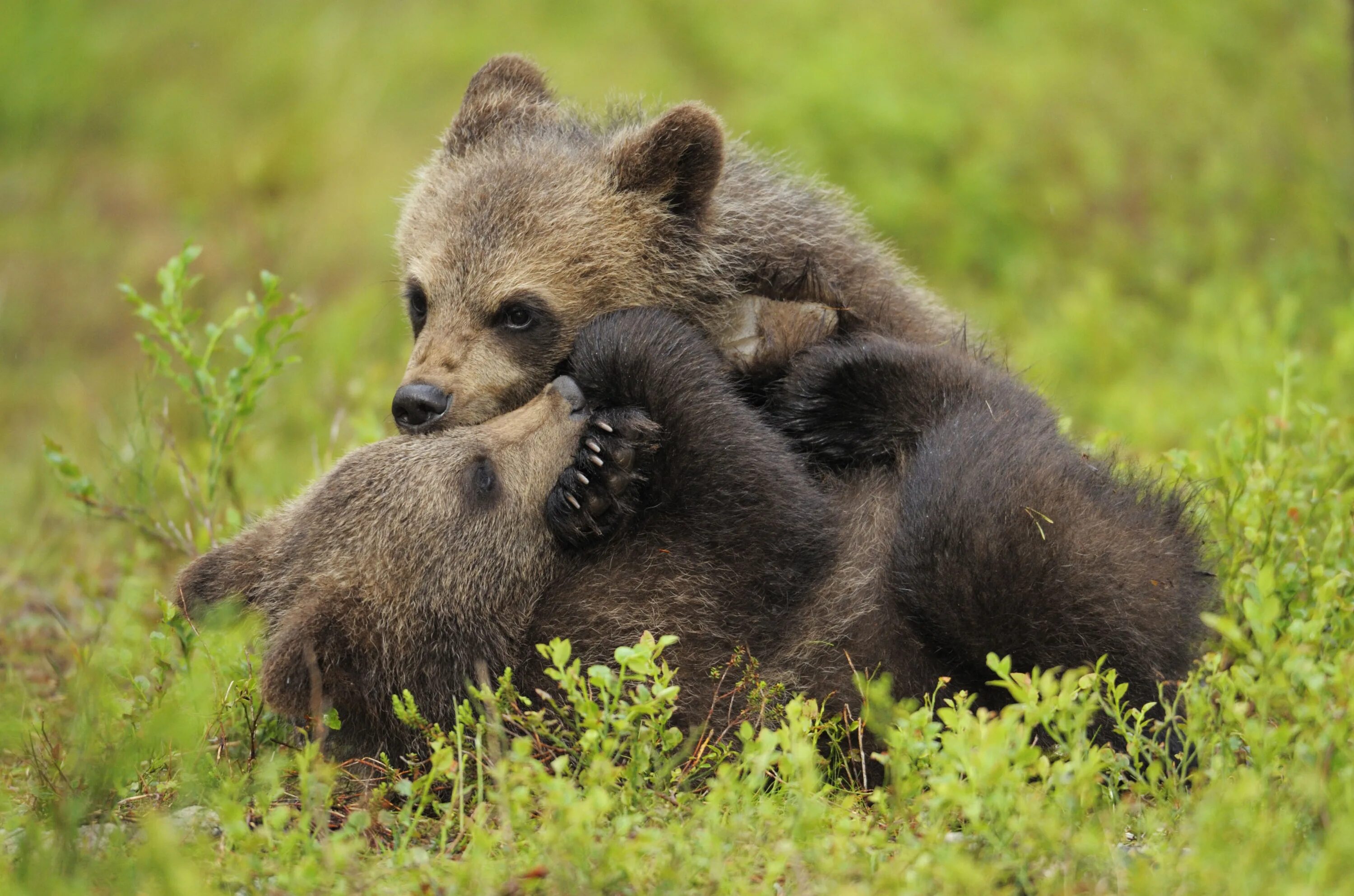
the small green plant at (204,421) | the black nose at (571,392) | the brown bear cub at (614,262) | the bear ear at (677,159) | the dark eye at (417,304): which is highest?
the bear ear at (677,159)

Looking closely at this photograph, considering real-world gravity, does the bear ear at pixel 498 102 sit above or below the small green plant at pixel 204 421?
above

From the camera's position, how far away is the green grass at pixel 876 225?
333 cm

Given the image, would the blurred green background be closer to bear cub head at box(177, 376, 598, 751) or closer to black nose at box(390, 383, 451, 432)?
black nose at box(390, 383, 451, 432)

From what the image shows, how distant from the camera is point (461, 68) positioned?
46.0 feet

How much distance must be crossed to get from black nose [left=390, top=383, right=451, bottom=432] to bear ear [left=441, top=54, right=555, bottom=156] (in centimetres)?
166

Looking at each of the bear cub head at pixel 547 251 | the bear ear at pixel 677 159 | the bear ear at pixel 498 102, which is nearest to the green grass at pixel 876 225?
the bear ear at pixel 498 102

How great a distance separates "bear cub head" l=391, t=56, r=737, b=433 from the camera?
203 inches

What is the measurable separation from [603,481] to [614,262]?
4.12ft

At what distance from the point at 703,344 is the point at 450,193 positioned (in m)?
1.48

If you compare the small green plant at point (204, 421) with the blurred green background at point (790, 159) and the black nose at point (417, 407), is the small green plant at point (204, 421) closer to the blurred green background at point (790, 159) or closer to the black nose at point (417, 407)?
the blurred green background at point (790, 159)

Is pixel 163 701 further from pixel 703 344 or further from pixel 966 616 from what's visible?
pixel 966 616

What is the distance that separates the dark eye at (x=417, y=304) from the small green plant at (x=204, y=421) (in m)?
0.44

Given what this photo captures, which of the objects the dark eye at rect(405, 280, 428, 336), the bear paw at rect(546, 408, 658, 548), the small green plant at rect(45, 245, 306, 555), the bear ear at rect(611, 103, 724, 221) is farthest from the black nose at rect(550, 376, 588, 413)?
the small green plant at rect(45, 245, 306, 555)

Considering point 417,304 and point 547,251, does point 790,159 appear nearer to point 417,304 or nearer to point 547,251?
point 547,251
